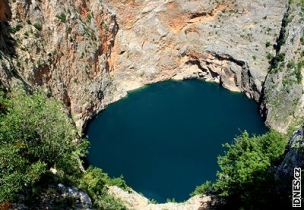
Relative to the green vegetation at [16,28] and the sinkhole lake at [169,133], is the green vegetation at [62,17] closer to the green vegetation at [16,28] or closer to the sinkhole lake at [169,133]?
the green vegetation at [16,28]

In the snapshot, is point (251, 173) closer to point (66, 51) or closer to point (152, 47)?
point (66, 51)

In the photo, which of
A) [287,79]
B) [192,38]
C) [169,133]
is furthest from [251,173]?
[192,38]

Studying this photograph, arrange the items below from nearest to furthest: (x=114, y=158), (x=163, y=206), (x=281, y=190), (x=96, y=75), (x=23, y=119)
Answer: (x=23, y=119)
(x=281, y=190)
(x=163, y=206)
(x=114, y=158)
(x=96, y=75)

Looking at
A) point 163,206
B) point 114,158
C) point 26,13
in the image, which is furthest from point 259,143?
point 26,13

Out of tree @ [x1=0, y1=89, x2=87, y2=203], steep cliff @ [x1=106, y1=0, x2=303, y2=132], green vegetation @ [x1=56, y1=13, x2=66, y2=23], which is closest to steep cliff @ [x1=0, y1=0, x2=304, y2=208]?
green vegetation @ [x1=56, y1=13, x2=66, y2=23]

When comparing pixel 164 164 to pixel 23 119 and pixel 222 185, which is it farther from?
pixel 23 119

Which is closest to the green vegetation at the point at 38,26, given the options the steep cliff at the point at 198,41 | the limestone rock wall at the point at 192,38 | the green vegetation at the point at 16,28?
the green vegetation at the point at 16,28
